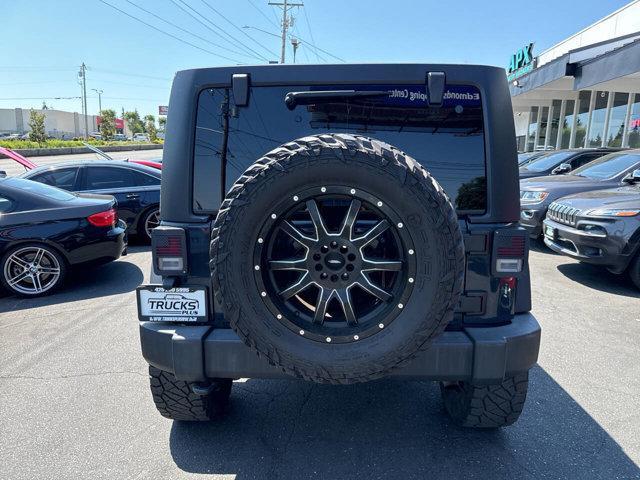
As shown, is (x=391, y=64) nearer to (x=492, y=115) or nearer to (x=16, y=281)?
(x=492, y=115)

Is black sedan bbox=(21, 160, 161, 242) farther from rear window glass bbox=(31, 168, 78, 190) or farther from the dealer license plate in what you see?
the dealer license plate

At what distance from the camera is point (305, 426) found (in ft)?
9.06

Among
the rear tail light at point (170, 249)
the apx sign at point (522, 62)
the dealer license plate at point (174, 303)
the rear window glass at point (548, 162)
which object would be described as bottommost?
the dealer license plate at point (174, 303)

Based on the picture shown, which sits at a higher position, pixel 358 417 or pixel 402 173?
pixel 402 173

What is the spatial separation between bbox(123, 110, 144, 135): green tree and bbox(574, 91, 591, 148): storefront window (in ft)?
369

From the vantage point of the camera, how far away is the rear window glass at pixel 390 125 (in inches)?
86.6

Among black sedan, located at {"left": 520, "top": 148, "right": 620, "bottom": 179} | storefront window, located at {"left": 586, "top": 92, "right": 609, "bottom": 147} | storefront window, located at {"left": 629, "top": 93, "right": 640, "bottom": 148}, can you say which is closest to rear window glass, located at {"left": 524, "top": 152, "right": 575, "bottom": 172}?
black sedan, located at {"left": 520, "top": 148, "right": 620, "bottom": 179}

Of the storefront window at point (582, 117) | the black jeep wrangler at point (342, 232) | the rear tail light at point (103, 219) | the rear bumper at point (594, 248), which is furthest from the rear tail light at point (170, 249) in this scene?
the storefront window at point (582, 117)

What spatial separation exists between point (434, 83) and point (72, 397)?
3048 mm

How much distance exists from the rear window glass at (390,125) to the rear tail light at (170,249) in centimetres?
44

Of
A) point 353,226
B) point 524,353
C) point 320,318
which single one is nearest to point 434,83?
point 353,226

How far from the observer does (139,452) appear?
2.51 meters

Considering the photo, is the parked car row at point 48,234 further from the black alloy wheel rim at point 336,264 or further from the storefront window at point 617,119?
the storefront window at point 617,119

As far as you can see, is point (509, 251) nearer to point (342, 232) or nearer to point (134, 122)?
point (342, 232)
